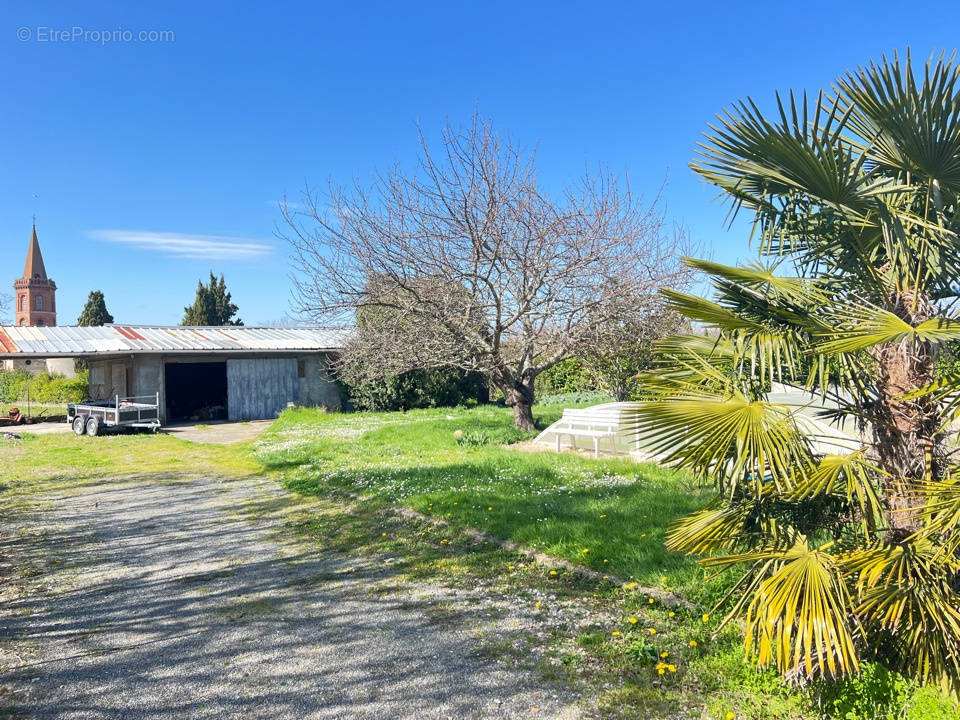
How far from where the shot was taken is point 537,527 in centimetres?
662

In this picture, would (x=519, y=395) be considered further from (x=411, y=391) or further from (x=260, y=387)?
(x=260, y=387)

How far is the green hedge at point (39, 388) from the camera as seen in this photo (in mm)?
30109

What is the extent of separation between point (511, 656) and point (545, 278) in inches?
373

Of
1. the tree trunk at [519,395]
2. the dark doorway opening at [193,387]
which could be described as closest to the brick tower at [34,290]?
the dark doorway opening at [193,387]

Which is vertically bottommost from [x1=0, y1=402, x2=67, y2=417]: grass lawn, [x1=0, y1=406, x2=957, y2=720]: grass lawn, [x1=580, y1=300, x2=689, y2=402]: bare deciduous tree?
[x1=0, y1=406, x2=957, y2=720]: grass lawn

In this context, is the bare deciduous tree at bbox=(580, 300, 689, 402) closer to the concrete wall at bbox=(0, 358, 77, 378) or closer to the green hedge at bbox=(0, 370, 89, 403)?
the green hedge at bbox=(0, 370, 89, 403)

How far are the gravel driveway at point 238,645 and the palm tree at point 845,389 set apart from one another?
1387 mm

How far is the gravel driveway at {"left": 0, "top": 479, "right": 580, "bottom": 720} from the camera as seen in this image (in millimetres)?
3518

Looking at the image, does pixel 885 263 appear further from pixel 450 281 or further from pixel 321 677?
pixel 450 281

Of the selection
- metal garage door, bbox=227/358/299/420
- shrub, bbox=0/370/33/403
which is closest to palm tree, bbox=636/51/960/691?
metal garage door, bbox=227/358/299/420

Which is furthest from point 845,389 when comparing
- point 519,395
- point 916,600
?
point 519,395

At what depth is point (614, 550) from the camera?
18.9 ft

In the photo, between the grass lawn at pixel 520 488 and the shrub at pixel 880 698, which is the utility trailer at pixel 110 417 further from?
the shrub at pixel 880 698

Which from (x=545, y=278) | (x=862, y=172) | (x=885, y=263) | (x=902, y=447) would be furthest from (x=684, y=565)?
(x=545, y=278)
